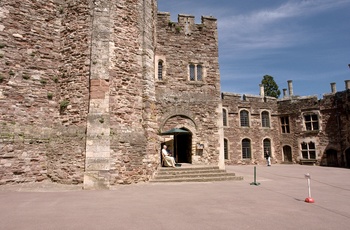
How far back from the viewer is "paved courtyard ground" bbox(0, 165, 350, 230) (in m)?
5.06

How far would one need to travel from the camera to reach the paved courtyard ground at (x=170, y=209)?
16.6 feet

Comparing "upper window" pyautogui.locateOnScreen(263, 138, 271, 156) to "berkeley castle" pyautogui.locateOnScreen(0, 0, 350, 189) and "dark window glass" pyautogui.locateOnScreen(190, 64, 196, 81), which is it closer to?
Answer: "berkeley castle" pyautogui.locateOnScreen(0, 0, 350, 189)

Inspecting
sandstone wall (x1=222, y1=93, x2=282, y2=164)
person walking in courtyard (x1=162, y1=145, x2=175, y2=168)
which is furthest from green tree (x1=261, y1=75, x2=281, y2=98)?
person walking in courtyard (x1=162, y1=145, x2=175, y2=168)

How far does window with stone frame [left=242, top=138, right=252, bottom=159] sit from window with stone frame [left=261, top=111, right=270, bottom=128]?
2.76 meters

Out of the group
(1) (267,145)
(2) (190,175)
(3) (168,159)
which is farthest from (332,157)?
(3) (168,159)

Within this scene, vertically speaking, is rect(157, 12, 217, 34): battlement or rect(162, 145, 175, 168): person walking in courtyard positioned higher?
rect(157, 12, 217, 34): battlement

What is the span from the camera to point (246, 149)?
1024 inches

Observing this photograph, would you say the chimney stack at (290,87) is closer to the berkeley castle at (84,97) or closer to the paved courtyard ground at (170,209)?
the berkeley castle at (84,97)

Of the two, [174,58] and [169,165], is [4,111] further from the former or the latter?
[174,58]

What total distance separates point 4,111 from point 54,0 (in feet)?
17.9

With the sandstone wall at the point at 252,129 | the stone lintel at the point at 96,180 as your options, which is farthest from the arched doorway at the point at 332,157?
the stone lintel at the point at 96,180

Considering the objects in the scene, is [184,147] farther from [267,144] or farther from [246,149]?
[267,144]

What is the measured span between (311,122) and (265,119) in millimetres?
4343

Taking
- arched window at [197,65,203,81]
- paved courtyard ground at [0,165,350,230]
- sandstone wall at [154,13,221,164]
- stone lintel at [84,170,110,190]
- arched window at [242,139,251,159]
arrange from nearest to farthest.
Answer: paved courtyard ground at [0,165,350,230]
stone lintel at [84,170,110,190]
sandstone wall at [154,13,221,164]
arched window at [197,65,203,81]
arched window at [242,139,251,159]
